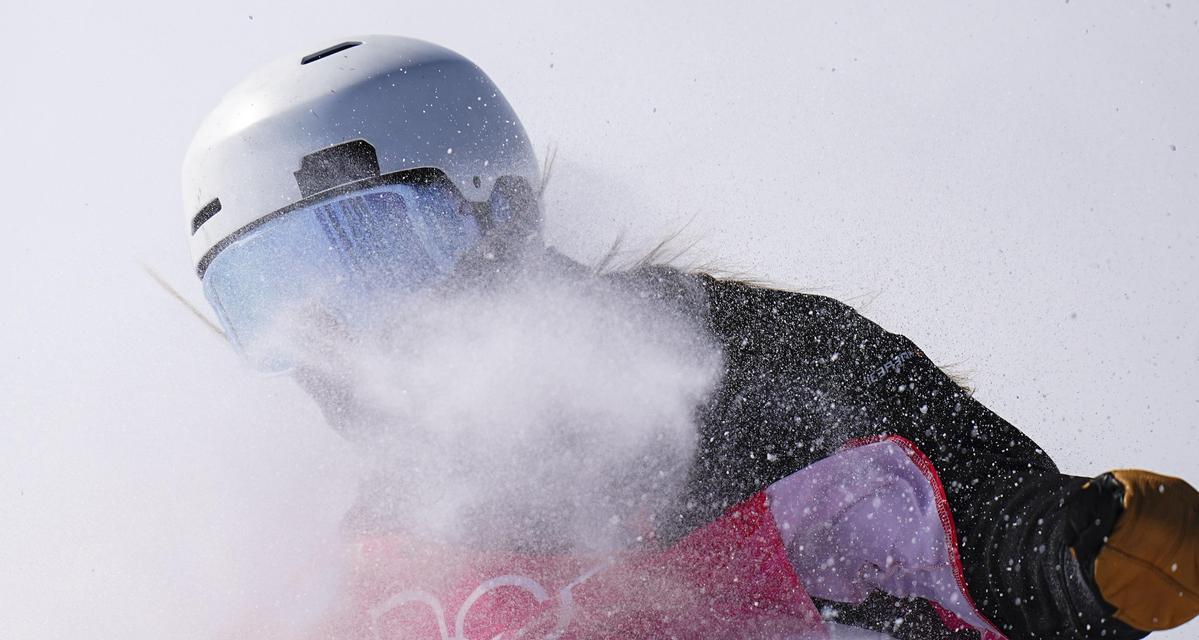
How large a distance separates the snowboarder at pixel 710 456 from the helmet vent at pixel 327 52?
0.22 metres

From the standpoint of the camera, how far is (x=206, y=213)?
9.50 feet

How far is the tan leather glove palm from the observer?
179 cm

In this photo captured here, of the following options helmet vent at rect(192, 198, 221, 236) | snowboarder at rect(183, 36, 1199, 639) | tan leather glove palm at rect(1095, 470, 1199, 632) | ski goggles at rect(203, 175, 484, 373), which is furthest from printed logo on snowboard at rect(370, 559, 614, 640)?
helmet vent at rect(192, 198, 221, 236)

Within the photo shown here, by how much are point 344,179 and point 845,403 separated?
141cm

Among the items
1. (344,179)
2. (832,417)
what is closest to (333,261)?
(344,179)

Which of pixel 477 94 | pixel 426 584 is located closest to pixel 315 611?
pixel 426 584

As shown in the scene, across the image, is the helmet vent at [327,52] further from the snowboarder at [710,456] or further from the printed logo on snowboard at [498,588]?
the printed logo on snowboard at [498,588]

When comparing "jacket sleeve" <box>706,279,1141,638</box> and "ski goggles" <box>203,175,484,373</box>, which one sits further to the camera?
"ski goggles" <box>203,175,484,373</box>

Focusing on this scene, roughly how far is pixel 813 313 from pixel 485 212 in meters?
0.96

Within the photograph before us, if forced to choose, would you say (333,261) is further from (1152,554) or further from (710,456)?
(1152,554)

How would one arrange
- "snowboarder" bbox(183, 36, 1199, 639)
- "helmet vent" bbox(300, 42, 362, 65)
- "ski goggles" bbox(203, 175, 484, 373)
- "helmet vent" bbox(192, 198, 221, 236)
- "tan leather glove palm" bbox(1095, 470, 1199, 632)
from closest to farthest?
"tan leather glove palm" bbox(1095, 470, 1199, 632), "snowboarder" bbox(183, 36, 1199, 639), "ski goggles" bbox(203, 175, 484, 373), "helmet vent" bbox(192, 198, 221, 236), "helmet vent" bbox(300, 42, 362, 65)

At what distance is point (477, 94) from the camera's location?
3107 mm

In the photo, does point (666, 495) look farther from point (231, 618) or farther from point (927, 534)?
point (231, 618)

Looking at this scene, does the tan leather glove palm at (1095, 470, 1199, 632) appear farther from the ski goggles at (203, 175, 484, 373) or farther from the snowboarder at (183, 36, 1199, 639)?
the ski goggles at (203, 175, 484, 373)
